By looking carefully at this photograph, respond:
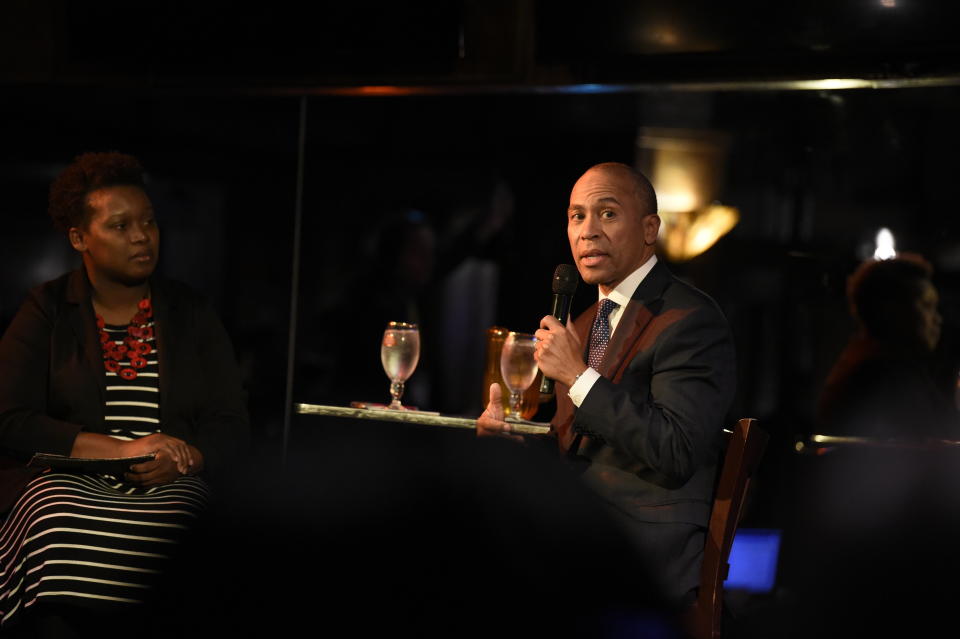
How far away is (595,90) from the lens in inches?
160

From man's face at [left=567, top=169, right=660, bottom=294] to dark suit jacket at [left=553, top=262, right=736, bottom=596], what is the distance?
0.28 ft

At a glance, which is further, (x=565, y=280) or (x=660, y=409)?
(x=565, y=280)

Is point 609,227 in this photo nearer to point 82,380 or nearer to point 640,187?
point 640,187

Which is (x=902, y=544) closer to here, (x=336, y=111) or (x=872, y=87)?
(x=872, y=87)

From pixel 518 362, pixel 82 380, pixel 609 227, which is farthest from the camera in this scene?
pixel 82 380

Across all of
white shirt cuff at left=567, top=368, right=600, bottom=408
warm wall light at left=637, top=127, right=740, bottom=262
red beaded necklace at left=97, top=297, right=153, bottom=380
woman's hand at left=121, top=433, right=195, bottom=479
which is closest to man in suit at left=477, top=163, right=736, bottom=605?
white shirt cuff at left=567, top=368, right=600, bottom=408

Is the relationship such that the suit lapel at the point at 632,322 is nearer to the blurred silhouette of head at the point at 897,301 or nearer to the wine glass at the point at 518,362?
the wine glass at the point at 518,362

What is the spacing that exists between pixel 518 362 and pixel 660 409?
1.82ft

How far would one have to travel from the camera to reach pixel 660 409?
7.63ft

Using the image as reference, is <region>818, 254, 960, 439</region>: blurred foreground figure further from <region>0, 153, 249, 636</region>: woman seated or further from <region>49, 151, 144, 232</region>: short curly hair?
<region>49, 151, 144, 232</region>: short curly hair

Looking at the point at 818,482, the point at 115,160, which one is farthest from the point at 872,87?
the point at 115,160

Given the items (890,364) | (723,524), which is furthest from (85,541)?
(890,364)

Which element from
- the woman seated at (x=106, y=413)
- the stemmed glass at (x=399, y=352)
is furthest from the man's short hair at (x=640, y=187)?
the woman seated at (x=106, y=413)

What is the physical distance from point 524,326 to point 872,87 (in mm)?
1577
